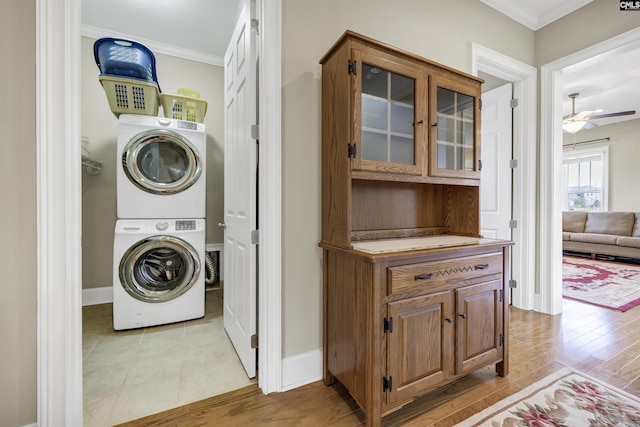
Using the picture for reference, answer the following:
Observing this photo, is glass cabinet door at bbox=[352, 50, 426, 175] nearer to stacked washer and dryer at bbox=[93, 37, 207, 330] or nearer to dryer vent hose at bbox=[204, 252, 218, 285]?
stacked washer and dryer at bbox=[93, 37, 207, 330]

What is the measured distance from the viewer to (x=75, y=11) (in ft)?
3.92

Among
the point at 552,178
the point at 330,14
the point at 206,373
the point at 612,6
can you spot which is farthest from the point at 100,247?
the point at 612,6

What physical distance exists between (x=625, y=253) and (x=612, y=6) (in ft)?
15.3

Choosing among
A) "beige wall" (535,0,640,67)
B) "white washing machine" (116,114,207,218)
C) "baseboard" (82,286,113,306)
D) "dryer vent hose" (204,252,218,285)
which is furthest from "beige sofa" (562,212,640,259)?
"baseboard" (82,286,113,306)

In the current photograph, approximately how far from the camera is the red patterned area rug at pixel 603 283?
303cm

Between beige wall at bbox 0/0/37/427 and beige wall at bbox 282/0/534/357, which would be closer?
beige wall at bbox 0/0/37/427

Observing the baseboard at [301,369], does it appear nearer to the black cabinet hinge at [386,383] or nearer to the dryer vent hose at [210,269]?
the black cabinet hinge at [386,383]

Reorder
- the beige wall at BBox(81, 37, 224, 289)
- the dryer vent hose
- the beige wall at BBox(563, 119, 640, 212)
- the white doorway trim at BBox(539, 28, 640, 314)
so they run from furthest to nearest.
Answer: the beige wall at BBox(563, 119, 640, 212) → the dryer vent hose → the beige wall at BBox(81, 37, 224, 289) → the white doorway trim at BBox(539, 28, 640, 314)

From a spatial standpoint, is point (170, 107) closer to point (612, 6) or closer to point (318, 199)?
point (318, 199)

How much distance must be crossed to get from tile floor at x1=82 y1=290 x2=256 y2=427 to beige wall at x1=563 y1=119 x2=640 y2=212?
7.98 metres

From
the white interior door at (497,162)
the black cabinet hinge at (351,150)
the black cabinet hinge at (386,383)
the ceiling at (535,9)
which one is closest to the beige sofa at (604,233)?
the white interior door at (497,162)

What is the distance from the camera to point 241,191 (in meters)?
1.82

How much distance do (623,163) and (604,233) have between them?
5.35 ft

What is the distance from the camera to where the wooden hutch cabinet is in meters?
1.29
